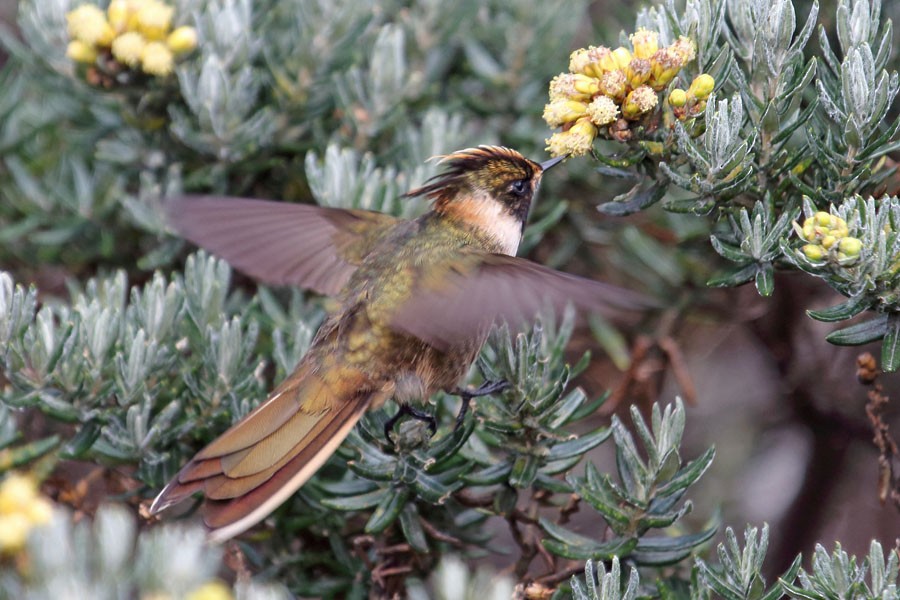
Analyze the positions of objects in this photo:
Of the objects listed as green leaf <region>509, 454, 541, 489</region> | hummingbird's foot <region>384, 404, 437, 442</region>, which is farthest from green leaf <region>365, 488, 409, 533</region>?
green leaf <region>509, 454, 541, 489</region>

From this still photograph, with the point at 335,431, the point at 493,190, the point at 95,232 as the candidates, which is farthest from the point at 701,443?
the point at 95,232

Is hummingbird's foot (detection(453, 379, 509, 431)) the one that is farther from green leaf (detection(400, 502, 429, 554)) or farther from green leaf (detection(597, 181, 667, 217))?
green leaf (detection(597, 181, 667, 217))

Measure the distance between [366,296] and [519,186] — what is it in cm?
51

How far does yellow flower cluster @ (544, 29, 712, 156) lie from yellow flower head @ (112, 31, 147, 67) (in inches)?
48.5

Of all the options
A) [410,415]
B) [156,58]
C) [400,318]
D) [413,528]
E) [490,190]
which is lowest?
[413,528]

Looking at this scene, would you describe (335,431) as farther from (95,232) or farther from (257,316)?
(95,232)

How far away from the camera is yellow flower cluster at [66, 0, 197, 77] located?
2.68 m

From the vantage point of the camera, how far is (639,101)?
198cm

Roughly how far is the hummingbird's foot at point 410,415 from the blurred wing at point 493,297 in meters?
0.17

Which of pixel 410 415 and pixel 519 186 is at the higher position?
pixel 519 186

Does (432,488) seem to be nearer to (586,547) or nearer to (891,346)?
(586,547)

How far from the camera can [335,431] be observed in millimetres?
2379

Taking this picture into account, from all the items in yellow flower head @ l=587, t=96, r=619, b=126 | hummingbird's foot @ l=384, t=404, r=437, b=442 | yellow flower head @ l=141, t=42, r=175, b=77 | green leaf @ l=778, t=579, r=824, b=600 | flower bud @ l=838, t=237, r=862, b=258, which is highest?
yellow flower head @ l=587, t=96, r=619, b=126

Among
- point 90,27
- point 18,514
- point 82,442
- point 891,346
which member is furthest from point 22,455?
point 891,346
